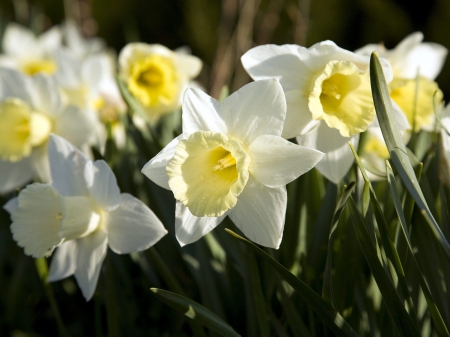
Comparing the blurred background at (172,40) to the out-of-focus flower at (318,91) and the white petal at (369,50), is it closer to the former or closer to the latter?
the out-of-focus flower at (318,91)

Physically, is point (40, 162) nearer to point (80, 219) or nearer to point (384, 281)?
point (80, 219)

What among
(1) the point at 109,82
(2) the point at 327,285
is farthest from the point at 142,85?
(2) the point at 327,285

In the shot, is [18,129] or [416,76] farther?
[18,129]

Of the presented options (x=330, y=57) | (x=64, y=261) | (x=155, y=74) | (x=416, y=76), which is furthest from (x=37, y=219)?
(x=416, y=76)

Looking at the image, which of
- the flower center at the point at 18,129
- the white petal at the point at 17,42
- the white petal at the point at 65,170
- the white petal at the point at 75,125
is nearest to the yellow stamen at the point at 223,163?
the white petal at the point at 65,170

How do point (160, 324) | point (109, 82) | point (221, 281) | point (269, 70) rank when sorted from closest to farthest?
point (269, 70) → point (221, 281) → point (160, 324) → point (109, 82)

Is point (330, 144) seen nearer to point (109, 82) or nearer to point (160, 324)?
point (160, 324)
